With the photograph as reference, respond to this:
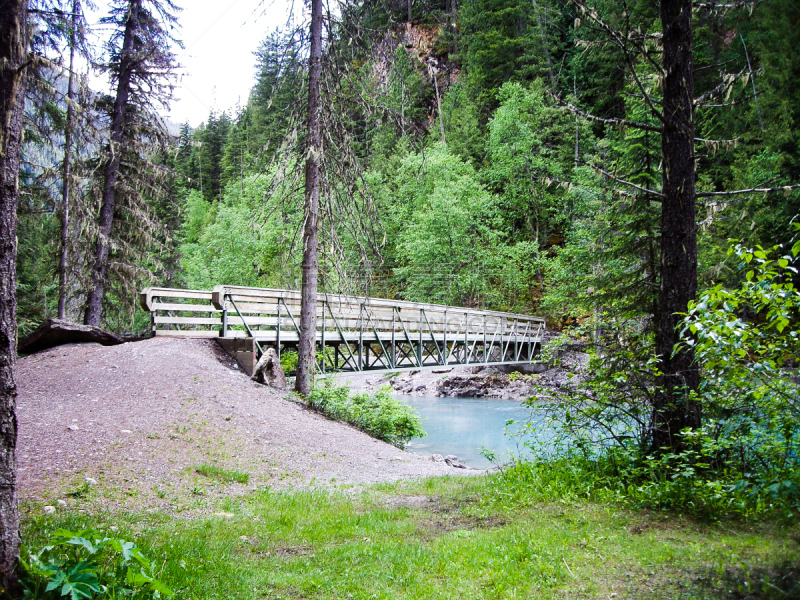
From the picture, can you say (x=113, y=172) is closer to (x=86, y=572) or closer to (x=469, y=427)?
(x=469, y=427)

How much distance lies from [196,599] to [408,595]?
127 cm

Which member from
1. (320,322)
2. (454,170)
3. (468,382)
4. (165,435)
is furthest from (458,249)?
(165,435)

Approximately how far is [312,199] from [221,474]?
22.5 ft

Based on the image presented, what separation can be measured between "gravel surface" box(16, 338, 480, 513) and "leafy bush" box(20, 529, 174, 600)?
201 centimetres

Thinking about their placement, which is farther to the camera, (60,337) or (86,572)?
(60,337)

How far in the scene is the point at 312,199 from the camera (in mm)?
11641

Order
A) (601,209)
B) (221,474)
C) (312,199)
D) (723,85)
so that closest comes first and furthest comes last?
1. (723,85)
2. (221,474)
3. (312,199)
4. (601,209)

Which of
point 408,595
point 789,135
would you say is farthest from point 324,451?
point 789,135

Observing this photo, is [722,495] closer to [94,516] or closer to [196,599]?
[196,599]

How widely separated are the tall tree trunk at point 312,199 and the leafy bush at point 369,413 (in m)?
0.52

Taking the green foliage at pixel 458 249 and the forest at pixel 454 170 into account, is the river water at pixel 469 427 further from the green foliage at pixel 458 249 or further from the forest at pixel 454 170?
the green foliage at pixel 458 249

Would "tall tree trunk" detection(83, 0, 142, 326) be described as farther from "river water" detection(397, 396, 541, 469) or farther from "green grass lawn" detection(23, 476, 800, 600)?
"green grass lawn" detection(23, 476, 800, 600)

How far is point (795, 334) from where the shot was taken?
367cm

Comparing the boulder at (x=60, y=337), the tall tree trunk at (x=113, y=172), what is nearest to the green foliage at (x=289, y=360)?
the boulder at (x=60, y=337)
